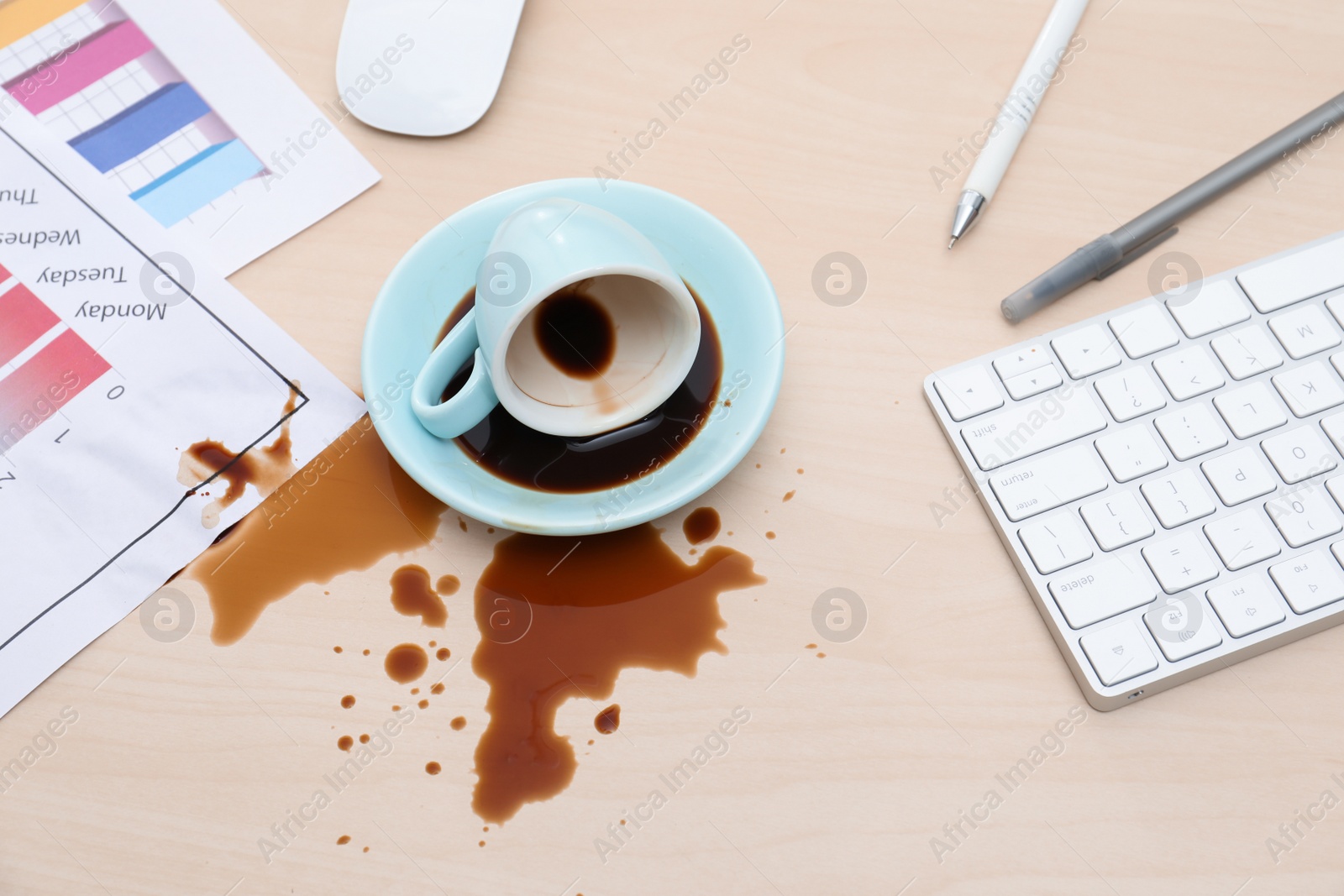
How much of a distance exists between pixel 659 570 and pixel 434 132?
0.34 meters

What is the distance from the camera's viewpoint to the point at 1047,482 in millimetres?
519

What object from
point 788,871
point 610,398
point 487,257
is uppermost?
point 487,257

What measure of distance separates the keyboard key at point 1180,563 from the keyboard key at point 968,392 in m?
0.12

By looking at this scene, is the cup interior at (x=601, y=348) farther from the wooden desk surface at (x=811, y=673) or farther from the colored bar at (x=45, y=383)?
the colored bar at (x=45, y=383)

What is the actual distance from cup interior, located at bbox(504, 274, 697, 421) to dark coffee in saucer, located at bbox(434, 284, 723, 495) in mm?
15

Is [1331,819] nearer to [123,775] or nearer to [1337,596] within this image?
[1337,596]

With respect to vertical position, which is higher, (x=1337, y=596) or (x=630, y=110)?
(x=630, y=110)

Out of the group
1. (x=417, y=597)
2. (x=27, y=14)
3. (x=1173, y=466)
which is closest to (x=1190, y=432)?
(x=1173, y=466)

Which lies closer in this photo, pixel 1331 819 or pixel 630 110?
pixel 1331 819

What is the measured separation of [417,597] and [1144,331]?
49 centimetres

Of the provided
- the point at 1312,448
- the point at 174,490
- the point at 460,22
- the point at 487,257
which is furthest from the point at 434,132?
the point at 1312,448

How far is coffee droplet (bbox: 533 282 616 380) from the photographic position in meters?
0.50

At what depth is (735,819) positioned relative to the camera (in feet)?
1.58

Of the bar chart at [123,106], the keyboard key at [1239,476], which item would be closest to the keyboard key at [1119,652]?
the keyboard key at [1239,476]
